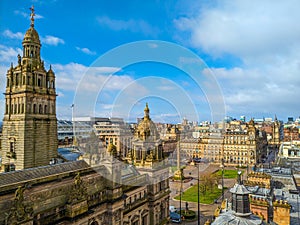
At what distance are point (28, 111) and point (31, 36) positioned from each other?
12.0m

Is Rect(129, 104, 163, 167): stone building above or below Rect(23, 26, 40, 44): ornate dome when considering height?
below

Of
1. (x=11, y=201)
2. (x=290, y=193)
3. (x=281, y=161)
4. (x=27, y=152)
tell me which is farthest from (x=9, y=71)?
(x=281, y=161)

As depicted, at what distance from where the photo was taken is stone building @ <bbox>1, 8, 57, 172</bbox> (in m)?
35.3

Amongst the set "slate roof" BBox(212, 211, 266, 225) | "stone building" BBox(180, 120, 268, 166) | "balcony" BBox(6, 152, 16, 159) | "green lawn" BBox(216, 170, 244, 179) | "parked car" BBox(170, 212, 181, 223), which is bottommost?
"green lawn" BBox(216, 170, 244, 179)

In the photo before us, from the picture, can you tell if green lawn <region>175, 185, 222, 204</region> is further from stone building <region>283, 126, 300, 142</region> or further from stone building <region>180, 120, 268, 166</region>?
stone building <region>283, 126, 300, 142</region>

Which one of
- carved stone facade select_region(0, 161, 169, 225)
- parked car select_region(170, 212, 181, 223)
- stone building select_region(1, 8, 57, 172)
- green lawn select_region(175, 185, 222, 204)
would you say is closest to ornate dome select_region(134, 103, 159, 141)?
carved stone facade select_region(0, 161, 169, 225)

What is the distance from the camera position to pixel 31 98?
36406 millimetres

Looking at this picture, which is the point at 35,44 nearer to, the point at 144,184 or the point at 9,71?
the point at 9,71

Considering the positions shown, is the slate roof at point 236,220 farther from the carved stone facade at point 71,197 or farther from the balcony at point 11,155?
the balcony at point 11,155

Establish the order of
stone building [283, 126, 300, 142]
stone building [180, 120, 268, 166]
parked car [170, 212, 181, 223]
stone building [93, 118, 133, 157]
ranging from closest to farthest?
parked car [170, 212, 181, 223] → stone building [93, 118, 133, 157] → stone building [180, 120, 268, 166] → stone building [283, 126, 300, 142]

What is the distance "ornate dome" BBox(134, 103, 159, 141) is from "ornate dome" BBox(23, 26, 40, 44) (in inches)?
806

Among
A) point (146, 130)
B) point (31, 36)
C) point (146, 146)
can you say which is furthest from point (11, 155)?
point (146, 130)

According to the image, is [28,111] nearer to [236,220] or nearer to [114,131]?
[236,220]

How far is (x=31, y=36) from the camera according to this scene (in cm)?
3822
